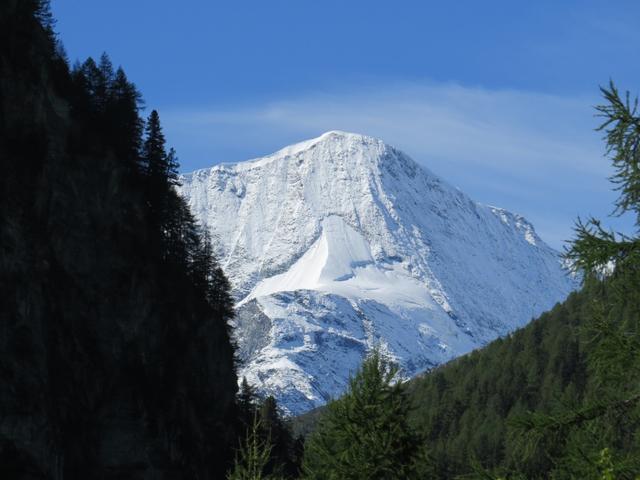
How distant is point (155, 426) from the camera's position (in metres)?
68.8

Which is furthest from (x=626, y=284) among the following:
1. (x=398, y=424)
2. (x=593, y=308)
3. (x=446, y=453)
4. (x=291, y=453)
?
(x=446, y=453)

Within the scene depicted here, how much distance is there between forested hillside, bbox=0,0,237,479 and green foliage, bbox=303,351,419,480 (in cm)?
3841

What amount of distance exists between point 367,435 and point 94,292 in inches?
2021

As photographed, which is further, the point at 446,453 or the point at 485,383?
the point at 485,383

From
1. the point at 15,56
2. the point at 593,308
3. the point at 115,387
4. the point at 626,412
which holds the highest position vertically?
the point at 15,56

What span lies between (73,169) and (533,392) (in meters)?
135

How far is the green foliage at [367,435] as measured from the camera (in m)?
19.1

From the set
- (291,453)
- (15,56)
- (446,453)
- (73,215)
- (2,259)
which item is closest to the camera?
(2,259)

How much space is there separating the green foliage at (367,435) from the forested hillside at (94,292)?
38409 mm

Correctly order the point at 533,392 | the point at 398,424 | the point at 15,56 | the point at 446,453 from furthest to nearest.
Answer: the point at 533,392 → the point at 446,453 → the point at 15,56 → the point at 398,424

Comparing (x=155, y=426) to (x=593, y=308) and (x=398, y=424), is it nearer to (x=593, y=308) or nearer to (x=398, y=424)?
(x=398, y=424)

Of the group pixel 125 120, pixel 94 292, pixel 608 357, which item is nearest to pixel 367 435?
pixel 608 357

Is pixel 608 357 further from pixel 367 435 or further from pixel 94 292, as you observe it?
pixel 94 292

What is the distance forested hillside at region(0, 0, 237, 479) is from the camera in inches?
2282
